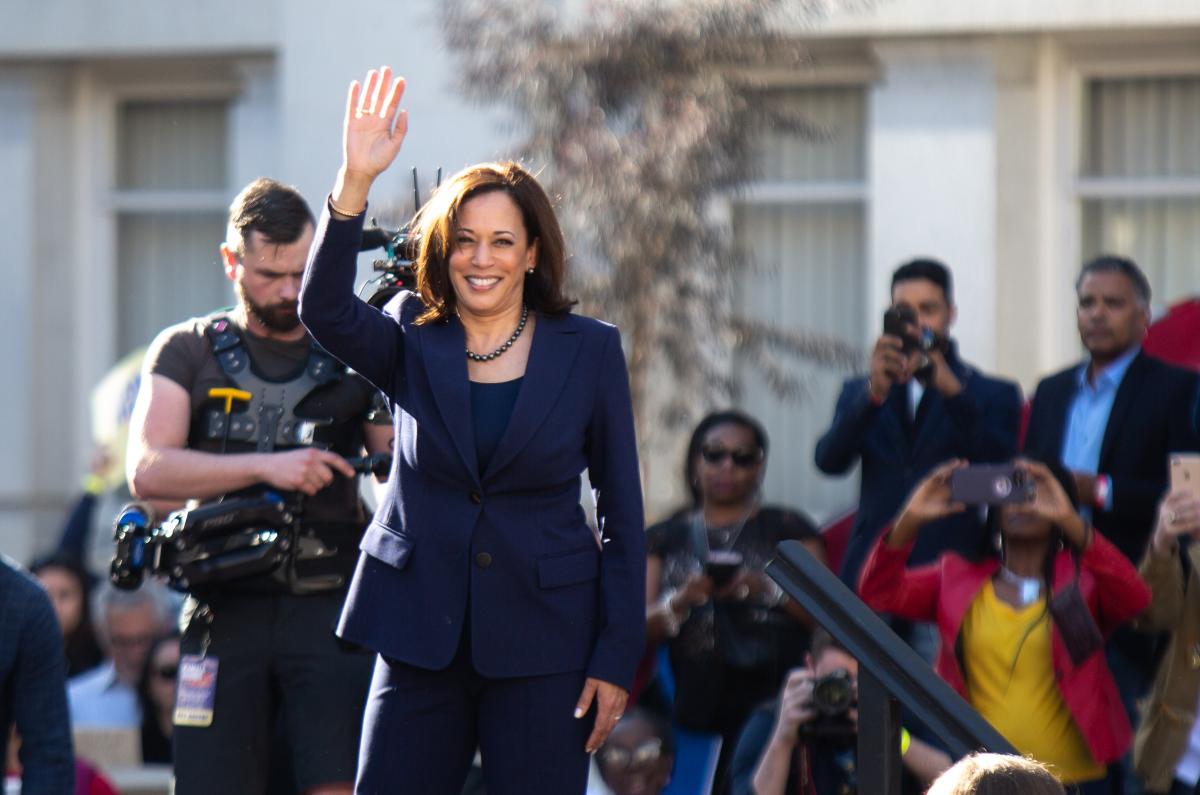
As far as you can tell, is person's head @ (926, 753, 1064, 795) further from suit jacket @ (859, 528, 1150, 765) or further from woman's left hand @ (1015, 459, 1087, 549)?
woman's left hand @ (1015, 459, 1087, 549)

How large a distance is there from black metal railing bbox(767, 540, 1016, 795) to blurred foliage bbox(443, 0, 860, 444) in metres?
5.62

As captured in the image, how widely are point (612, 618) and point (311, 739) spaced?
1.16 meters

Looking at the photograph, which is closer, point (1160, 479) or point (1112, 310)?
point (1160, 479)

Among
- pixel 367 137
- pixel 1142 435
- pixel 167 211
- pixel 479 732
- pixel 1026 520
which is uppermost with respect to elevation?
pixel 167 211

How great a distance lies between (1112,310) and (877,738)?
3.21 m

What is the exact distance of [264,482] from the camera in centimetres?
512

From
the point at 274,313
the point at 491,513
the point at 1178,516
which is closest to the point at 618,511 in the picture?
the point at 491,513

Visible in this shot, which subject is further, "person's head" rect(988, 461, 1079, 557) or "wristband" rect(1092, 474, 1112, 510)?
"wristband" rect(1092, 474, 1112, 510)

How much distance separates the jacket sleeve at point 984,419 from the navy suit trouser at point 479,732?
2.59 meters

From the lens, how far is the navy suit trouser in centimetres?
422

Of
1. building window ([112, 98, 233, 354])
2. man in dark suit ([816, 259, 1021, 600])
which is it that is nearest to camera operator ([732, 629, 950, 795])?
man in dark suit ([816, 259, 1021, 600])

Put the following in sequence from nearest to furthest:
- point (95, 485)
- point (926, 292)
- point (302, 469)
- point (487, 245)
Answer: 1. point (487, 245)
2. point (302, 469)
3. point (926, 292)
4. point (95, 485)

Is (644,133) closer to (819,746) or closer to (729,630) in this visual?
(729,630)

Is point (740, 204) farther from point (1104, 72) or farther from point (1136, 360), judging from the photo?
point (1136, 360)
